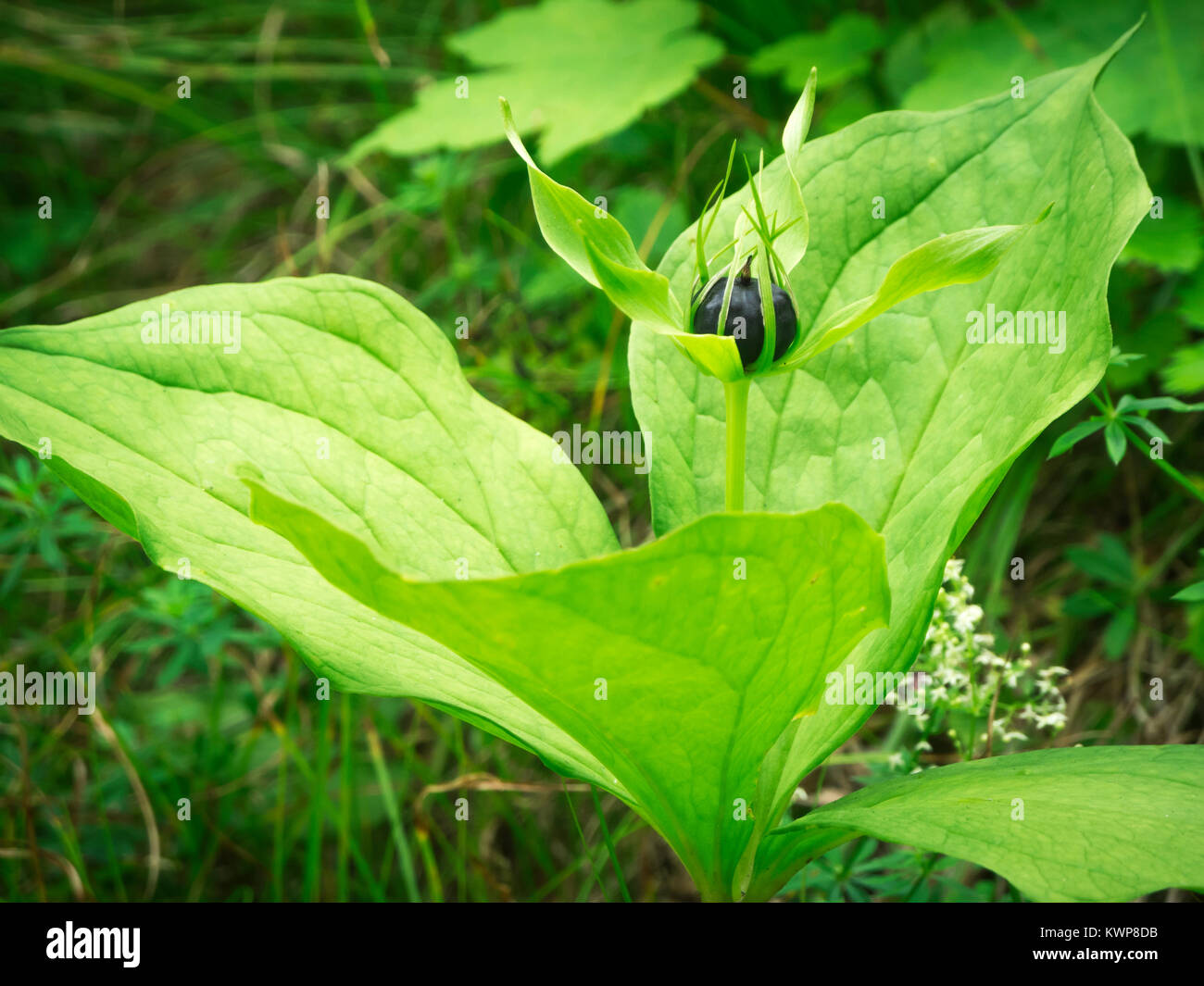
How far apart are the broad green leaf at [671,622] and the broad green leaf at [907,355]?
0.17 metres

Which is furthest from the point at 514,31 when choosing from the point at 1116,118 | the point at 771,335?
the point at 771,335

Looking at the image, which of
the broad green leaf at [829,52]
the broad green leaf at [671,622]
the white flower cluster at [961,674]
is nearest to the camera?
the broad green leaf at [671,622]

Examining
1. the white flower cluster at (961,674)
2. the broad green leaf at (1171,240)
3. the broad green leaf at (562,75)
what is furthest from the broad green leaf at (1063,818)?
the broad green leaf at (562,75)

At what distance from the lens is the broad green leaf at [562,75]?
2.35 m

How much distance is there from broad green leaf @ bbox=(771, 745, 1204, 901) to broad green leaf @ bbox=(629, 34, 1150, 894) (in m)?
0.12

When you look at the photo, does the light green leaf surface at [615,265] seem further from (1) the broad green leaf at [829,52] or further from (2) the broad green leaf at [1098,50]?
(1) the broad green leaf at [829,52]

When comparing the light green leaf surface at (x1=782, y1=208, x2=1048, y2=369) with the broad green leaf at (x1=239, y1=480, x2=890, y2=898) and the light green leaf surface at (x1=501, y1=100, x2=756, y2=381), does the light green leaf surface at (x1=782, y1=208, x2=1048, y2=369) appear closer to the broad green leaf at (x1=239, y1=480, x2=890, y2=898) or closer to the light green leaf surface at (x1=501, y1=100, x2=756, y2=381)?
the light green leaf surface at (x1=501, y1=100, x2=756, y2=381)

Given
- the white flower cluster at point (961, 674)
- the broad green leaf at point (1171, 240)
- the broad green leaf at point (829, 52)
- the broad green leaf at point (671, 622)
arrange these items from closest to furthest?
the broad green leaf at point (671, 622), the white flower cluster at point (961, 674), the broad green leaf at point (1171, 240), the broad green leaf at point (829, 52)

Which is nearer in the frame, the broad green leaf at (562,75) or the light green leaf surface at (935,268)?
the light green leaf surface at (935,268)

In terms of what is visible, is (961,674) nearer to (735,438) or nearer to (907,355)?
(907,355)

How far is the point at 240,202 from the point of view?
11.2ft

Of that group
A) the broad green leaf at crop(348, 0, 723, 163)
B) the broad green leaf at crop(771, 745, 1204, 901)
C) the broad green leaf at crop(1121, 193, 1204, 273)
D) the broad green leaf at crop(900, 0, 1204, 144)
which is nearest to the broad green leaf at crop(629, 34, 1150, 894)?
the broad green leaf at crop(771, 745, 1204, 901)
